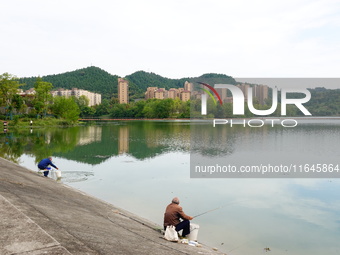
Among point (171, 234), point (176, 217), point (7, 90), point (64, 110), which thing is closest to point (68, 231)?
point (171, 234)

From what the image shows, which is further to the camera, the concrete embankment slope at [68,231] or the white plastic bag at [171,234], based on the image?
the white plastic bag at [171,234]

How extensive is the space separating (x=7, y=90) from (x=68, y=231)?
68.8 m

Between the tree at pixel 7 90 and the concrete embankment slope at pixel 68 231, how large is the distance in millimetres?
63189

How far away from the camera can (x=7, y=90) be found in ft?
220

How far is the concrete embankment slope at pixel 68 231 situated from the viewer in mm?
5805

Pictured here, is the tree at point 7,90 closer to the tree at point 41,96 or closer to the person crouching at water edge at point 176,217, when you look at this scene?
the tree at point 41,96

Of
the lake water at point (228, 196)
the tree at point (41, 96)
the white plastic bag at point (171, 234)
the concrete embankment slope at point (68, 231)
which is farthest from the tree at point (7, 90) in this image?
the white plastic bag at point (171, 234)

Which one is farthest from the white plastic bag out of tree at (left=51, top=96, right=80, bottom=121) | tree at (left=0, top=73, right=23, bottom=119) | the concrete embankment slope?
tree at (left=51, top=96, right=80, bottom=121)

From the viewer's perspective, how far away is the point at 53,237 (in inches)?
246

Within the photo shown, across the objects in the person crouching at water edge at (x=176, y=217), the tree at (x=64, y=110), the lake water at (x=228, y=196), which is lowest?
the lake water at (x=228, y=196)

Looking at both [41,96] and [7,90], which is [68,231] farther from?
[41,96]

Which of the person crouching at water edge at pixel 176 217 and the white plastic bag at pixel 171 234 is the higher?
the person crouching at water edge at pixel 176 217

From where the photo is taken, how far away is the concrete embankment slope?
5.80 meters

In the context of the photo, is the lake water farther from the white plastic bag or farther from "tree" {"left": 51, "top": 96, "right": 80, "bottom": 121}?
"tree" {"left": 51, "top": 96, "right": 80, "bottom": 121}
